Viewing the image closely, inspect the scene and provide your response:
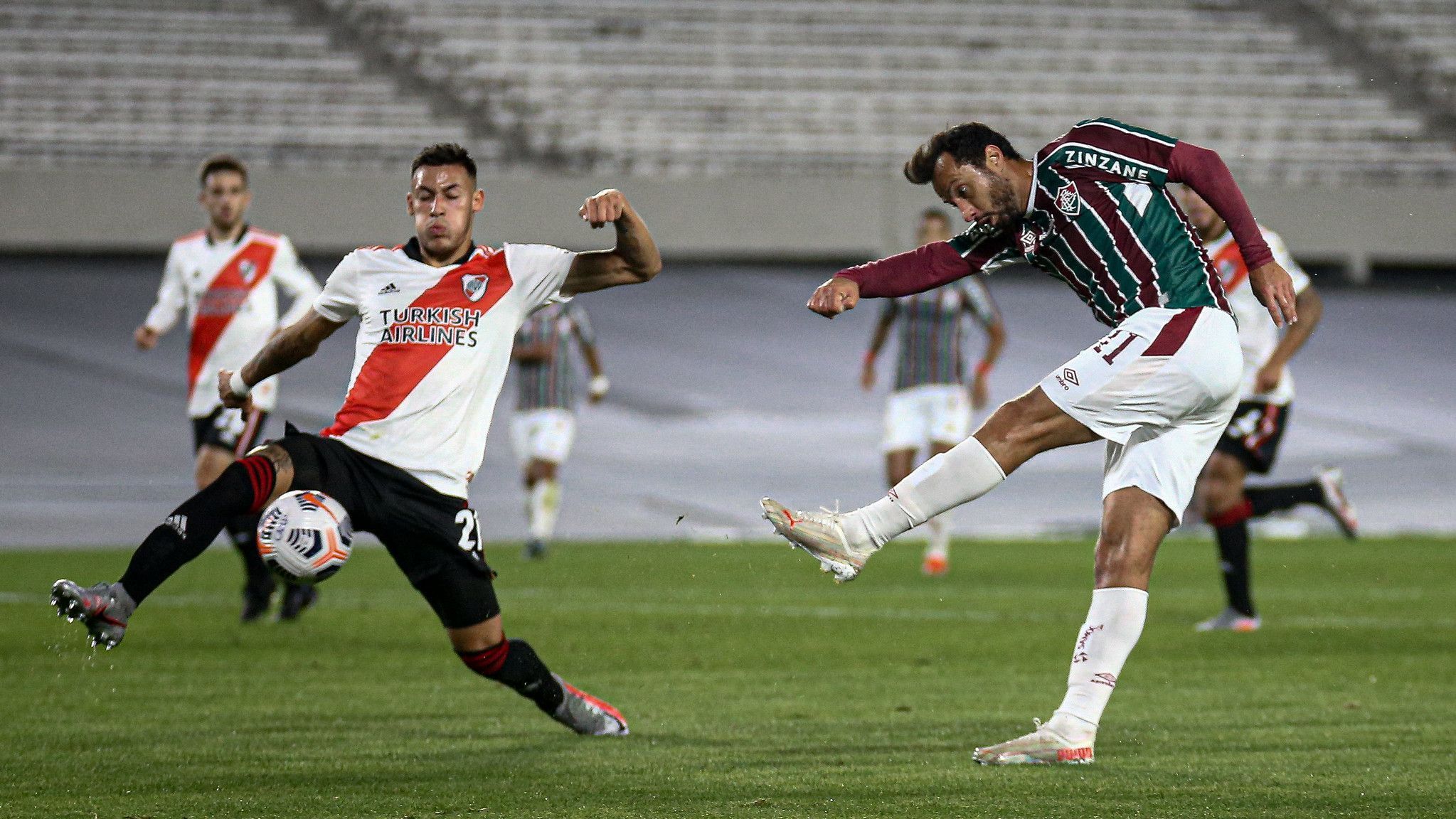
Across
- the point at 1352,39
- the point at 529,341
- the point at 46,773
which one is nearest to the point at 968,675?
the point at 46,773

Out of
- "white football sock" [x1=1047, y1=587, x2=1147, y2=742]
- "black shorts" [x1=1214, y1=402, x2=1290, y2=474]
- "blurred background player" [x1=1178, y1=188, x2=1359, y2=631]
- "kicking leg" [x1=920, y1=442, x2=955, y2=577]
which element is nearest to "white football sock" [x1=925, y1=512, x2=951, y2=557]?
"kicking leg" [x1=920, y1=442, x2=955, y2=577]

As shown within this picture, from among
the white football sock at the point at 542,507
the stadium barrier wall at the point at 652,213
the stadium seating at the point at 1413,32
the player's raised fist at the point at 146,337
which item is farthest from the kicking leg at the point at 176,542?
the stadium seating at the point at 1413,32

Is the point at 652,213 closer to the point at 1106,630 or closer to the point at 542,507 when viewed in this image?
the point at 542,507

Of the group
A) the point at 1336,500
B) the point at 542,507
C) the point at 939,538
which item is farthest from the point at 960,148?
the point at 542,507

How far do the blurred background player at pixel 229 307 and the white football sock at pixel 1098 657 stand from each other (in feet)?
16.3

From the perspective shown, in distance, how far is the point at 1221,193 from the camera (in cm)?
480

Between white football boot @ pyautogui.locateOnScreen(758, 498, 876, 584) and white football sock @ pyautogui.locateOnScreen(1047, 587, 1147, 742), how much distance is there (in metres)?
0.68

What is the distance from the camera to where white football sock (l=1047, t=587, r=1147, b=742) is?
15.8 ft

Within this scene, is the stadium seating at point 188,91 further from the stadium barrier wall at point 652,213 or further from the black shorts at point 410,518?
the black shorts at point 410,518

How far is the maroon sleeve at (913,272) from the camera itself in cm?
510

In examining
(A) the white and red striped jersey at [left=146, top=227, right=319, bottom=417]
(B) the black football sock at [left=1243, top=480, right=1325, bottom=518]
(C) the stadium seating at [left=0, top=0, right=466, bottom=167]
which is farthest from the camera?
(C) the stadium seating at [left=0, top=0, right=466, bottom=167]

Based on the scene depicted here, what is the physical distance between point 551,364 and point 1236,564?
6.67 m

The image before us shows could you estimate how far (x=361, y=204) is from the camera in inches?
798

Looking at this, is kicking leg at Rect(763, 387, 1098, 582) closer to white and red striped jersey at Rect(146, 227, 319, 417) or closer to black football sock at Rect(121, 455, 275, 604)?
black football sock at Rect(121, 455, 275, 604)
